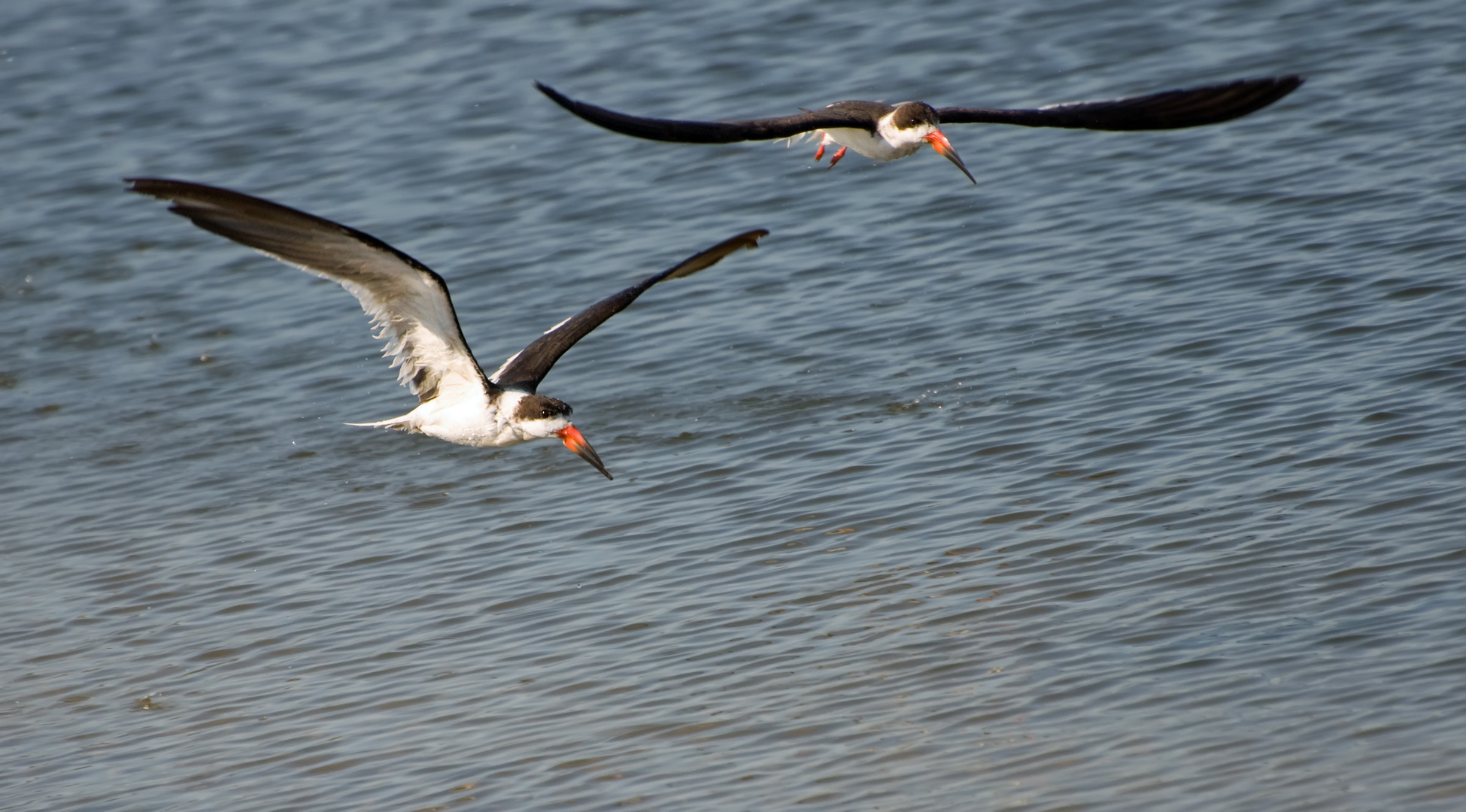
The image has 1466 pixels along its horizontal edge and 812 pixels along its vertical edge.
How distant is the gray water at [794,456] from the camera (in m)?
5.53

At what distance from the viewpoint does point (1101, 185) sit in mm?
11055

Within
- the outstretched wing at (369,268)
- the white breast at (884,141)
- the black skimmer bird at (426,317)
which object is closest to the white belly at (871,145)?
the white breast at (884,141)

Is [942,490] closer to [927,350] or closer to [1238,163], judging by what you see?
[927,350]

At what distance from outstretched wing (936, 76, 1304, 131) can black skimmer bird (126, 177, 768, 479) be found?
1.29 m

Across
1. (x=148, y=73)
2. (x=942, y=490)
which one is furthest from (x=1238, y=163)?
(x=148, y=73)

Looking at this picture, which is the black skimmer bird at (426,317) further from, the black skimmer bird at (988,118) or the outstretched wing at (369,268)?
the black skimmer bird at (988,118)

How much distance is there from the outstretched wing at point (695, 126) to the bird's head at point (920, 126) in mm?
351

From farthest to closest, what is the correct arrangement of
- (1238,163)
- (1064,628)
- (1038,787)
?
(1238,163) < (1064,628) < (1038,787)

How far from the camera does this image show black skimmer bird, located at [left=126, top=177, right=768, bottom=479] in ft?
18.0

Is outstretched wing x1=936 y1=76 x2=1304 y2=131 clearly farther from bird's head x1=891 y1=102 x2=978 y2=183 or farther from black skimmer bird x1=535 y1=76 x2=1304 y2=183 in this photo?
bird's head x1=891 y1=102 x2=978 y2=183

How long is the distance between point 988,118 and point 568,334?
76.7 inches

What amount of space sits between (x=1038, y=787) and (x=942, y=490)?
2.39 meters

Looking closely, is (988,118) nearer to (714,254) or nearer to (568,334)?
(714,254)

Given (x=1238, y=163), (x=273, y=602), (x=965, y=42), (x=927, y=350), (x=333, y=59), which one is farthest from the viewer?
(x=333, y=59)
